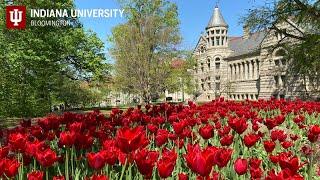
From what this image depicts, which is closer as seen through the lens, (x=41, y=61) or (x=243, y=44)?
(x=41, y=61)

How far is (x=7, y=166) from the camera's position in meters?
3.12

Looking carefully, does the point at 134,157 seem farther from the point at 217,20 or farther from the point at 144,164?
the point at 217,20

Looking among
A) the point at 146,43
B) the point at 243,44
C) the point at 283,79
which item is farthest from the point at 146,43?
the point at 243,44

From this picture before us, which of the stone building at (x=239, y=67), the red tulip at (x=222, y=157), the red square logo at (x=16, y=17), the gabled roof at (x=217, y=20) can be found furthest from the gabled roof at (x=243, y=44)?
the red tulip at (x=222, y=157)

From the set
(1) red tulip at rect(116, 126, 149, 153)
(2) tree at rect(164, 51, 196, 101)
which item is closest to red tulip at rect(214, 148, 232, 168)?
(1) red tulip at rect(116, 126, 149, 153)

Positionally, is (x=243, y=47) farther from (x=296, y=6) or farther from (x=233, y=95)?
(x=296, y=6)

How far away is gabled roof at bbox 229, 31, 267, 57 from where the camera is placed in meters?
75.2

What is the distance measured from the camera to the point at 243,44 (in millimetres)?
81312

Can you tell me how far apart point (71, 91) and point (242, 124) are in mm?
45527

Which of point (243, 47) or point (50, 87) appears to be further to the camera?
point (243, 47)

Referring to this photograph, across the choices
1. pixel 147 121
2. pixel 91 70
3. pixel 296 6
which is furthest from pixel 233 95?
pixel 147 121

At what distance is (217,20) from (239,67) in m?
14.8

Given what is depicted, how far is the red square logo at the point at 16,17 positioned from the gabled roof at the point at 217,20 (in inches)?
2300

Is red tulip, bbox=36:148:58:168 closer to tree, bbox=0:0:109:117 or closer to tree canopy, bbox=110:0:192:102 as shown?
tree, bbox=0:0:109:117
